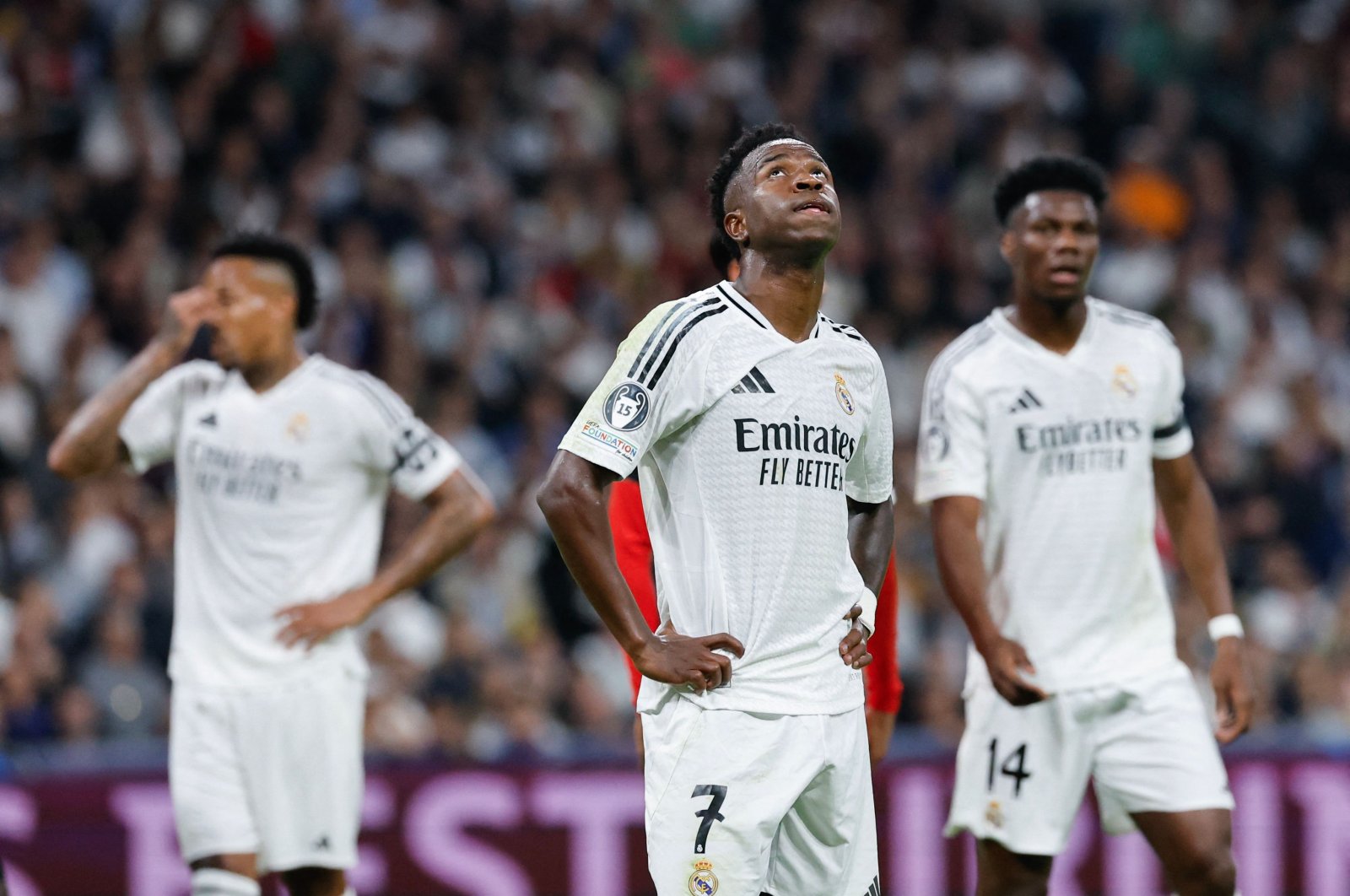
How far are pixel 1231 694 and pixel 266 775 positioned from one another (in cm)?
321

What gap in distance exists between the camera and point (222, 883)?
5.96m

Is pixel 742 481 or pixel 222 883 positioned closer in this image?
pixel 742 481

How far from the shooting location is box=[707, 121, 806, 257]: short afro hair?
15.3 ft

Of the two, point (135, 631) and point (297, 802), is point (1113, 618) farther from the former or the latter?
point (135, 631)

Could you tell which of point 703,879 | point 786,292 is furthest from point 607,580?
point 786,292

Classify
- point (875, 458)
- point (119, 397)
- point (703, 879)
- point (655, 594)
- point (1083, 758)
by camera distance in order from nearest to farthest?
point (703, 879)
point (875, 458)
point (655, 594)
point (1083, 758)
point (119, 397)

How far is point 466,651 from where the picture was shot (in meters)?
9.65

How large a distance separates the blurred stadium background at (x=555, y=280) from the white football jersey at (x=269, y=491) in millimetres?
2012

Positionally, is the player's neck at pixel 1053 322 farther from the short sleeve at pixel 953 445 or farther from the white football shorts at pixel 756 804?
the white football shorts at pixel 756 804

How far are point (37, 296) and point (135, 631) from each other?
2780 millimetres

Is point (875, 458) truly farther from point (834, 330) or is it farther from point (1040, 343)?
point (1040, 343)

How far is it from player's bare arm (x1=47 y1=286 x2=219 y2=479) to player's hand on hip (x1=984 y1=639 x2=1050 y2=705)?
2.96 m

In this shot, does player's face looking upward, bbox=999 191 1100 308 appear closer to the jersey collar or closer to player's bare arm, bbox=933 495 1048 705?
the jersey collar

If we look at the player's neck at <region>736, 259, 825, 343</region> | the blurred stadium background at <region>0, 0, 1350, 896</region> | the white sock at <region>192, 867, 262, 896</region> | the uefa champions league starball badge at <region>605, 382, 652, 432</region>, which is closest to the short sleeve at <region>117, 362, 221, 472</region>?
the white sock at <region>192, 867, 262, 896</region>
